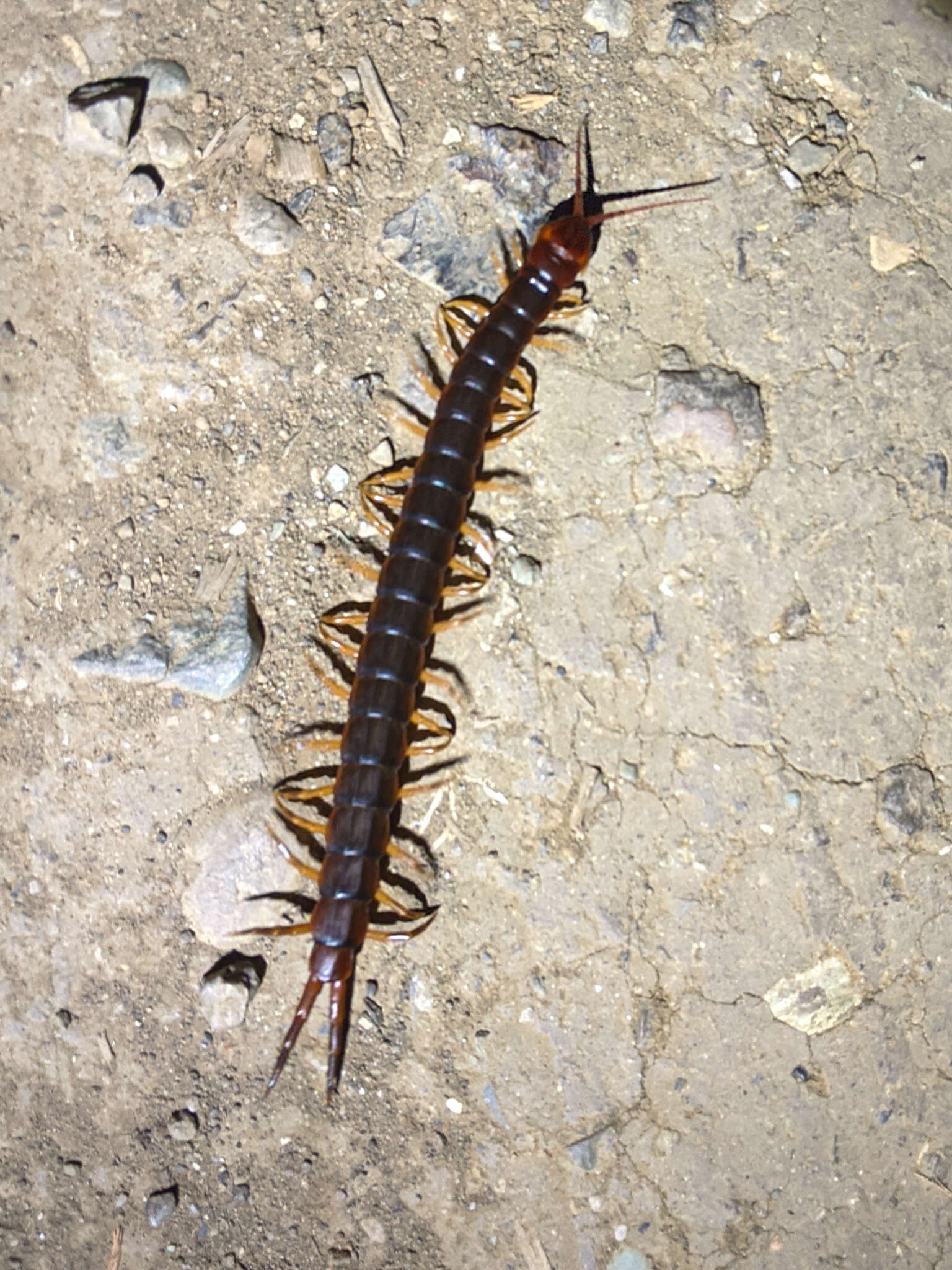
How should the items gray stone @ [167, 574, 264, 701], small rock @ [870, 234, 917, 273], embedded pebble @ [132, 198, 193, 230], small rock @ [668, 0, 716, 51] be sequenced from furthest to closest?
embedded pebble @ [132, 198, 193, 230]
small rock @ [668, 0, 716, 51]
small rock @ [870, 234, 917, 273]
gray stone @ [167, 574, 264, 701]

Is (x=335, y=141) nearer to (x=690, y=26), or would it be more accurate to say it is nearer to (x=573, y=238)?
(x=573, y=238)

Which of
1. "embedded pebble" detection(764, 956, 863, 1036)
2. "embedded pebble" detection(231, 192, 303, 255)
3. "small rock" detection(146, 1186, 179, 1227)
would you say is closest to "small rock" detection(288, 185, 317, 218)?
"embedded pebble" detection(231, 192, 303, 255)

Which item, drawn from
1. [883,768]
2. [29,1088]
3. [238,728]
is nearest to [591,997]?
[883,768]

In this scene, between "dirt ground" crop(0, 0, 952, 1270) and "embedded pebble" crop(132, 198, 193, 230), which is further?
"embedded pebble" crop(132, 198, 193, 230)

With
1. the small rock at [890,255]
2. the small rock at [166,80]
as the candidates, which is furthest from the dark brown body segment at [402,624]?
the small rock at [166,80]

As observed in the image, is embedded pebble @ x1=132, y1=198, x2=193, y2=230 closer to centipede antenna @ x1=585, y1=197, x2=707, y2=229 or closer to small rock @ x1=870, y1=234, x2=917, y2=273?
centipede antenna @ x1=585, y1=197, x2=707, y2=229

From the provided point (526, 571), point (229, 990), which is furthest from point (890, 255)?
point (229, 990)

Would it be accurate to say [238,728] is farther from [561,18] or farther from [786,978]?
[561,18]

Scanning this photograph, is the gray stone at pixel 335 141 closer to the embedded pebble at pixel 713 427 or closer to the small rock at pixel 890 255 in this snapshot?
the embedded pebble at pixel 713 427
